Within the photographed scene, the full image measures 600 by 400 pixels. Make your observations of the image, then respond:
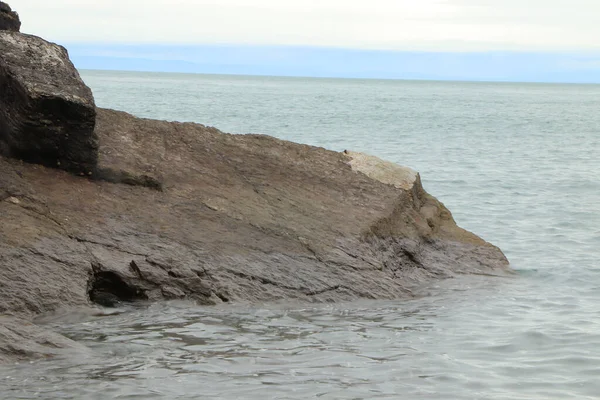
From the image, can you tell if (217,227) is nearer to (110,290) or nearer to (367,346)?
(110,290)

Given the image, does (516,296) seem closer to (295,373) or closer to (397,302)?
(397,302)

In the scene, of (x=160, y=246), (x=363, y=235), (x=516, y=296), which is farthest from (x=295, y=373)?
(x=516, y=296)

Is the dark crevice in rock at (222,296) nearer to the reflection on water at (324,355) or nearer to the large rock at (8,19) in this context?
the reflection on water at (324,355)

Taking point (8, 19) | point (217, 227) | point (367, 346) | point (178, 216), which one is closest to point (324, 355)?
point (367, 346)

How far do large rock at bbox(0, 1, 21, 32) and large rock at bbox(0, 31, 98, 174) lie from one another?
47.8 inches

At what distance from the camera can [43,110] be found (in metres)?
9.55

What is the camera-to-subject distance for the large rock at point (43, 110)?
9.55 m

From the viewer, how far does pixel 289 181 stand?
36.5 ft

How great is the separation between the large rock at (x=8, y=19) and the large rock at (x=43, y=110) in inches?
47.8

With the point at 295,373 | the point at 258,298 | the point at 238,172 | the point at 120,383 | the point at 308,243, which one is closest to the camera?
the point at 120,383

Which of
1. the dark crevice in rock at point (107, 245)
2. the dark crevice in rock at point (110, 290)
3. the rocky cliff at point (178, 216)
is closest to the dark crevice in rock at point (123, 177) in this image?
the rocky cliff at point (178, 216)

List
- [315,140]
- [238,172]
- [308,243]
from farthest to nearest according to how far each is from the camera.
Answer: [315,140] < [238,172] < [308,243]

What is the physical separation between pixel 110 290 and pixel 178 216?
1.32m

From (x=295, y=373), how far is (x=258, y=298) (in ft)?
7.02
